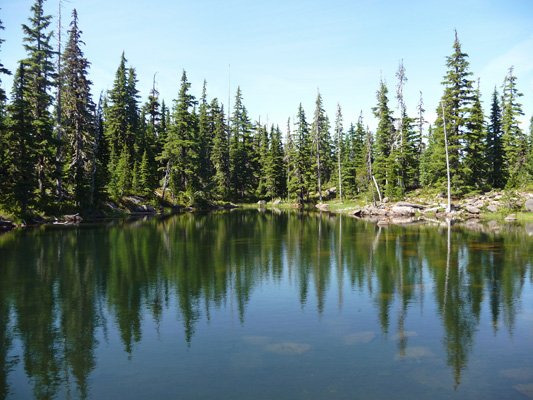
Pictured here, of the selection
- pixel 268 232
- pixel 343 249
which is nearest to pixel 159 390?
pixel 343 249

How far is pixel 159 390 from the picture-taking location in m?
7.16

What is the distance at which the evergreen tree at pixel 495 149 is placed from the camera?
54.2 m

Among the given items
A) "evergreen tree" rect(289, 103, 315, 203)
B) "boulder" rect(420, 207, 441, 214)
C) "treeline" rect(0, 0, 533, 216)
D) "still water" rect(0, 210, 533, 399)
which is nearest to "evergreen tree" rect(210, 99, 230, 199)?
"treeline" rect(0, 0, 533, 216)

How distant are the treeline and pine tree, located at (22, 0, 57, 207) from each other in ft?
0.39

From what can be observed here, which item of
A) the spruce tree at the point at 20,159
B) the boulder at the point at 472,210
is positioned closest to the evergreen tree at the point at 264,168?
the boulder at the point at 472,210

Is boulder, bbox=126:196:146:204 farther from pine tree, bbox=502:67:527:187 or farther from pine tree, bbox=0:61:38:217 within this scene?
pine tree, bbox=502:67:527:187

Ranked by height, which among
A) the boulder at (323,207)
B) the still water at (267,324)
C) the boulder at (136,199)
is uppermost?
the boulder at (136,199)

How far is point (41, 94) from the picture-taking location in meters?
38.8

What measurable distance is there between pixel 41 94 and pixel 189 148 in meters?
29.4

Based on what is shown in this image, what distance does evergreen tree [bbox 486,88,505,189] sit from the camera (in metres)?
54.2

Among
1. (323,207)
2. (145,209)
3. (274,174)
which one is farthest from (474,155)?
(145,209)

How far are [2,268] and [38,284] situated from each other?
397 cm

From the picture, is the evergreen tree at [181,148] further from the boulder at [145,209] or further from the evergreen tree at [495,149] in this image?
the evergreen tree at [495,149]

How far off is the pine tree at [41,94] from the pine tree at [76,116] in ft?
8.43
